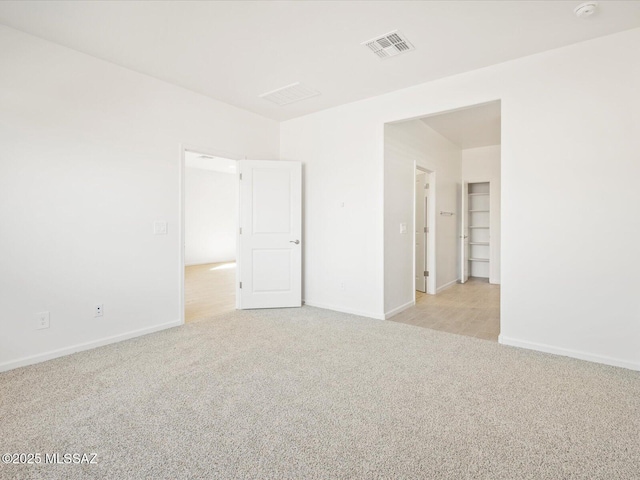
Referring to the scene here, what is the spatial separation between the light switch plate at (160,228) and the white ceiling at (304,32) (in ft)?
5.19

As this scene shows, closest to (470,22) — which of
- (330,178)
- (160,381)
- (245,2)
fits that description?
(245,2)

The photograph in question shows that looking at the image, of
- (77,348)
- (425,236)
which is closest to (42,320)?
(77,348)

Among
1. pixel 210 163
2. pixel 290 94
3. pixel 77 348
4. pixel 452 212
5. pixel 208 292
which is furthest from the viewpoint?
pixel 210 163

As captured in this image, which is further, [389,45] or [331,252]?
A: [331,252]

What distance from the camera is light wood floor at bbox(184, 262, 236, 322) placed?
4.46m

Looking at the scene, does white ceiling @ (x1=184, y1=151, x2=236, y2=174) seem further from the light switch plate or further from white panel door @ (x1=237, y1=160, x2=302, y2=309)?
the light switch plate

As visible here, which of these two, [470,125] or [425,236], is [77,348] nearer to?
[425,236]

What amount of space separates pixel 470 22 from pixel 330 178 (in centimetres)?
241

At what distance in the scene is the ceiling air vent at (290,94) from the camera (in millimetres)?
3801

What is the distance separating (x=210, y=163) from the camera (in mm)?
8992

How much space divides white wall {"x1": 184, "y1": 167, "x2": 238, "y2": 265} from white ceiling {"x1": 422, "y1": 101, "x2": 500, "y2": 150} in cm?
606

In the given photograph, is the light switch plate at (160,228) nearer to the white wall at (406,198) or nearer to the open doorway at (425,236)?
the white wall at (406,198)

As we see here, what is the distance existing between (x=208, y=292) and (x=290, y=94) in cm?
360

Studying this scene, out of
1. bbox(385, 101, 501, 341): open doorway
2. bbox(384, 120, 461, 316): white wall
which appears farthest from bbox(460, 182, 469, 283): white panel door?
bbox(384, 120, 461, 316): white wall
